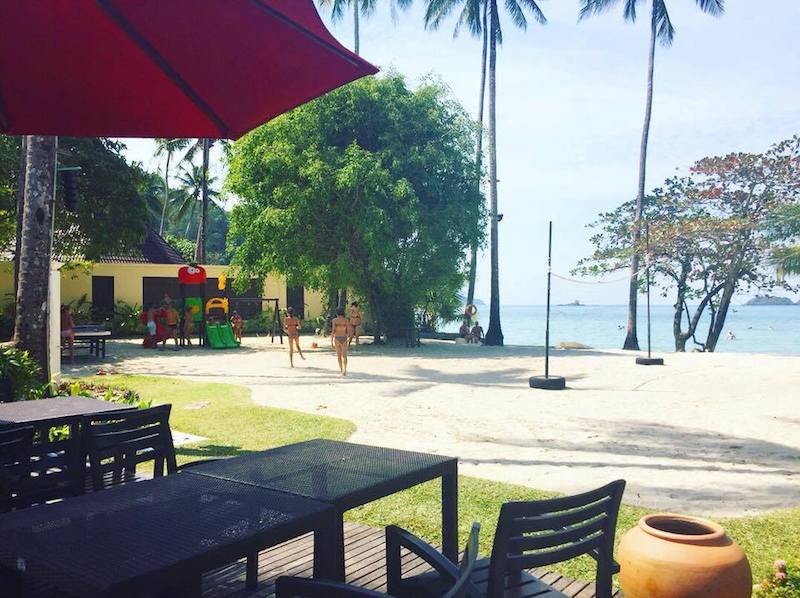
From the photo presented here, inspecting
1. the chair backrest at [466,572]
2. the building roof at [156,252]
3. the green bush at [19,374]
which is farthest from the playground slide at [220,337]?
the chair backrest at [466,572]

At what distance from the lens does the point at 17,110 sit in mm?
3672

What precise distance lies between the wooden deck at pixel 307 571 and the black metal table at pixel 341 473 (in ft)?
0.67

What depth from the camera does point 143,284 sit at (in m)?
28.3

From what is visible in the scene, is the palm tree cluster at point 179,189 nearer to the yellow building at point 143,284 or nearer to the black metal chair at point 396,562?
the yellow building at point 143,284

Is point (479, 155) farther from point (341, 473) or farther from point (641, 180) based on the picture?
point (341, 473)

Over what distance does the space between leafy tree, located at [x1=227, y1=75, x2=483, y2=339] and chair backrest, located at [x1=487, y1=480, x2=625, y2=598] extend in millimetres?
17839

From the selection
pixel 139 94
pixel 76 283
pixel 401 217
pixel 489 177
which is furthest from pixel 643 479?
pixel 76 283

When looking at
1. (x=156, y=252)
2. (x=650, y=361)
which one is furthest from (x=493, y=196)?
(x=156, y=252)

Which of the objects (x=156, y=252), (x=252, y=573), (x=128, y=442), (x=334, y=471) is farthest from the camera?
(x=156, y=252)

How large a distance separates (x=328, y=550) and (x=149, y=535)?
67 centimetres

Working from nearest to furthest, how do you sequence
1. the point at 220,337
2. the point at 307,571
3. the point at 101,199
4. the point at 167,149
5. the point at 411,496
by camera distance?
the point at 307,571 < the point at 411,496 < the point at 101,199 < the point at 220,337 < the point at 167,149

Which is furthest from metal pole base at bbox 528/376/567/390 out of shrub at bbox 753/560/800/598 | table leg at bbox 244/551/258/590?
table leg at bbox 244/551/258/590

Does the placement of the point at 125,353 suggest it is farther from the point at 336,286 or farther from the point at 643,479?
the point at 643,479

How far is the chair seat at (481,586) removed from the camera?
269cm
